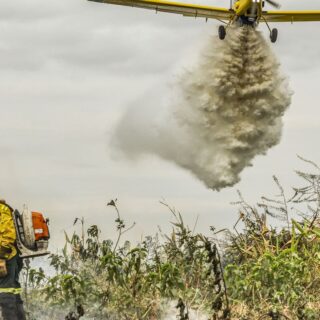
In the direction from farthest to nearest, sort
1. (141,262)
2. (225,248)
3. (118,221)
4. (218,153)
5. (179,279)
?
1. (218,153)
2. (225,248)
3. (118,221)
4. (141,262)
5. (179,279)

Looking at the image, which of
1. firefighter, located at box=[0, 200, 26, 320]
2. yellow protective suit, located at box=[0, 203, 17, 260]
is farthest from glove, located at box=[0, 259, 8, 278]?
yellow protective suit, located at box=[0, 203, 17, 260]

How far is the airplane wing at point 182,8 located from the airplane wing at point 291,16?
148 centimetres

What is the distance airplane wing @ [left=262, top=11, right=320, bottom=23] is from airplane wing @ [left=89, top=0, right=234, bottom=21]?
1.48 m

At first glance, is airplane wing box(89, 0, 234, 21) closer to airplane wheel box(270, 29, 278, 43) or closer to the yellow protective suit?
airplane wheel box(270, 29, 278, 43)

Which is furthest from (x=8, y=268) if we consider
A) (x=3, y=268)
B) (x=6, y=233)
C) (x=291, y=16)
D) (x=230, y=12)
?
(x=291, y=16)

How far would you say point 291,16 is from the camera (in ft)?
84.6

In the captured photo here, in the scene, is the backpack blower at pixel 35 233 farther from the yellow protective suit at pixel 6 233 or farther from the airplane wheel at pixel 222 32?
the airplane wheel at pixel 222 32

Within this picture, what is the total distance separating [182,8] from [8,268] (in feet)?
52.3

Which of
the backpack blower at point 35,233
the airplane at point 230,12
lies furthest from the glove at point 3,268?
the airplane at point 230,12

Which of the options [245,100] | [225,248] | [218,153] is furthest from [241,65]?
[225,248]

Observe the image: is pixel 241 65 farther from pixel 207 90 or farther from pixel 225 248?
pixel 225 248

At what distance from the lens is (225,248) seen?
11594 mm

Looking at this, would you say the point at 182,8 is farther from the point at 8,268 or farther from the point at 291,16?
the point at 8,268

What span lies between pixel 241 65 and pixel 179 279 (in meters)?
15.5
